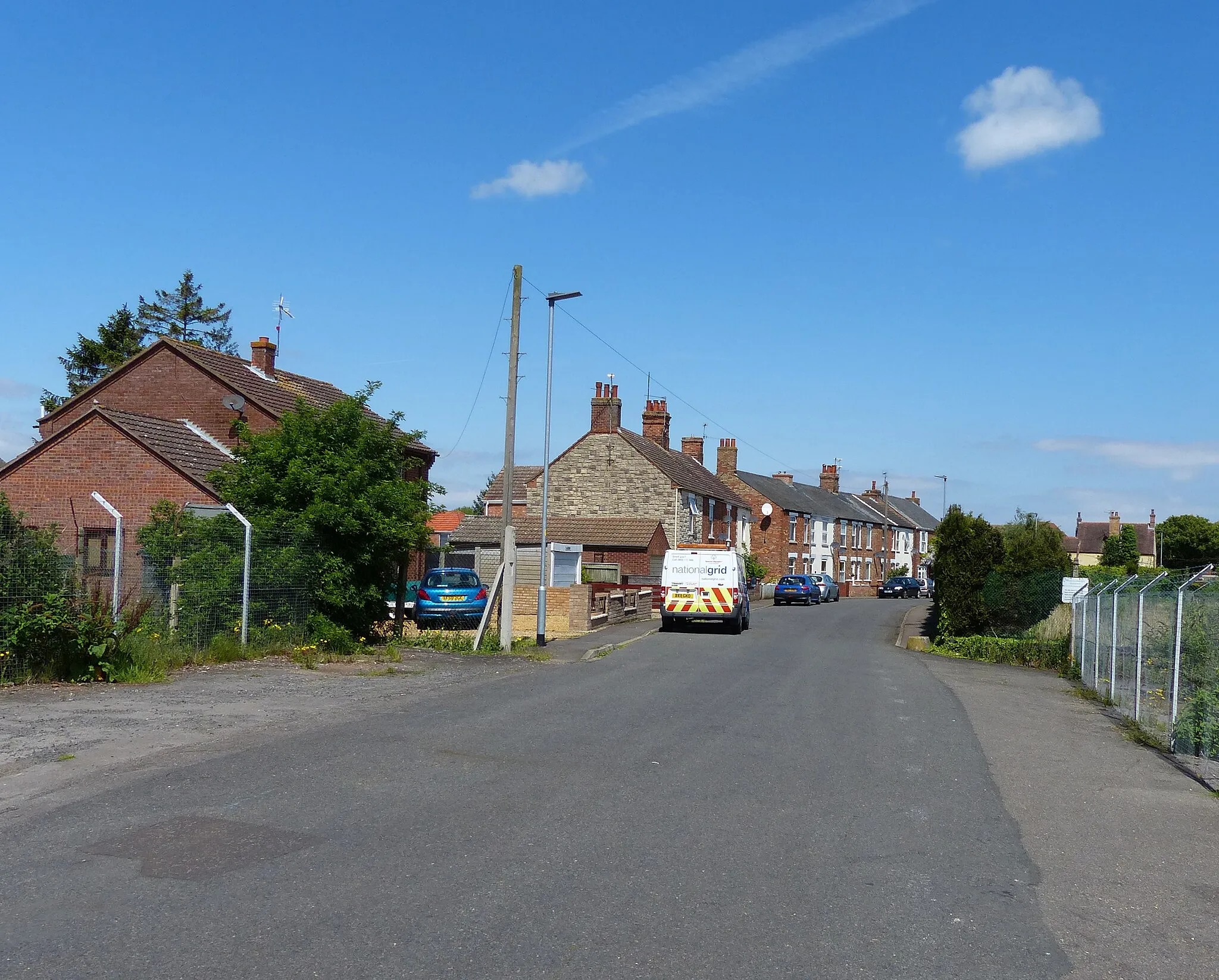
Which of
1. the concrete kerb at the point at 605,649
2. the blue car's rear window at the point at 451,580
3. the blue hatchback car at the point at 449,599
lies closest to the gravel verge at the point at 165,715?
the concrete kerb at the point at 605,649

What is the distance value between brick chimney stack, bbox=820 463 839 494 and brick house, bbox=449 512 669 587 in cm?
4141

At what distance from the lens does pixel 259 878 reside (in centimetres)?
600

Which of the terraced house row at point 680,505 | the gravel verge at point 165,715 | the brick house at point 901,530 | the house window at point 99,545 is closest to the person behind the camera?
the gravel verge at point 165,715

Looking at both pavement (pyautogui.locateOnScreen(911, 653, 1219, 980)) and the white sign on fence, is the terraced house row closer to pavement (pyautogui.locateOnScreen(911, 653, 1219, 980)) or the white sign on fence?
the white sign on fence

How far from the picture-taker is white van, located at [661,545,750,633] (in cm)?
3139

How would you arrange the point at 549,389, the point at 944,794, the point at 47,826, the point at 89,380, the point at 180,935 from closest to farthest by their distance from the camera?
the point at 180,935 < the point at 47,826 < the point at 944,794 < the point at 549,389 < the point at 89,380

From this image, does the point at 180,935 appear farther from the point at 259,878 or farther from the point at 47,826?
the point at 47,826

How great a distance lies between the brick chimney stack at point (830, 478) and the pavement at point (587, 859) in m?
81.2

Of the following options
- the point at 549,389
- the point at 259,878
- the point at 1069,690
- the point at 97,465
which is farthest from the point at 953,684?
the point at 97,465

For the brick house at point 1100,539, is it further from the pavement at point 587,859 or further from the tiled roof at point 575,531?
the pavement at point 587,859

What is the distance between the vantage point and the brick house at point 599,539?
46.2 metres

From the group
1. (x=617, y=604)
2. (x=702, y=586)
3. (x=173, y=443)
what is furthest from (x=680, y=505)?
(x=173, y=443)

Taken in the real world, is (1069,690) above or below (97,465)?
below

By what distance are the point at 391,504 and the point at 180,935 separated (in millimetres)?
15084
